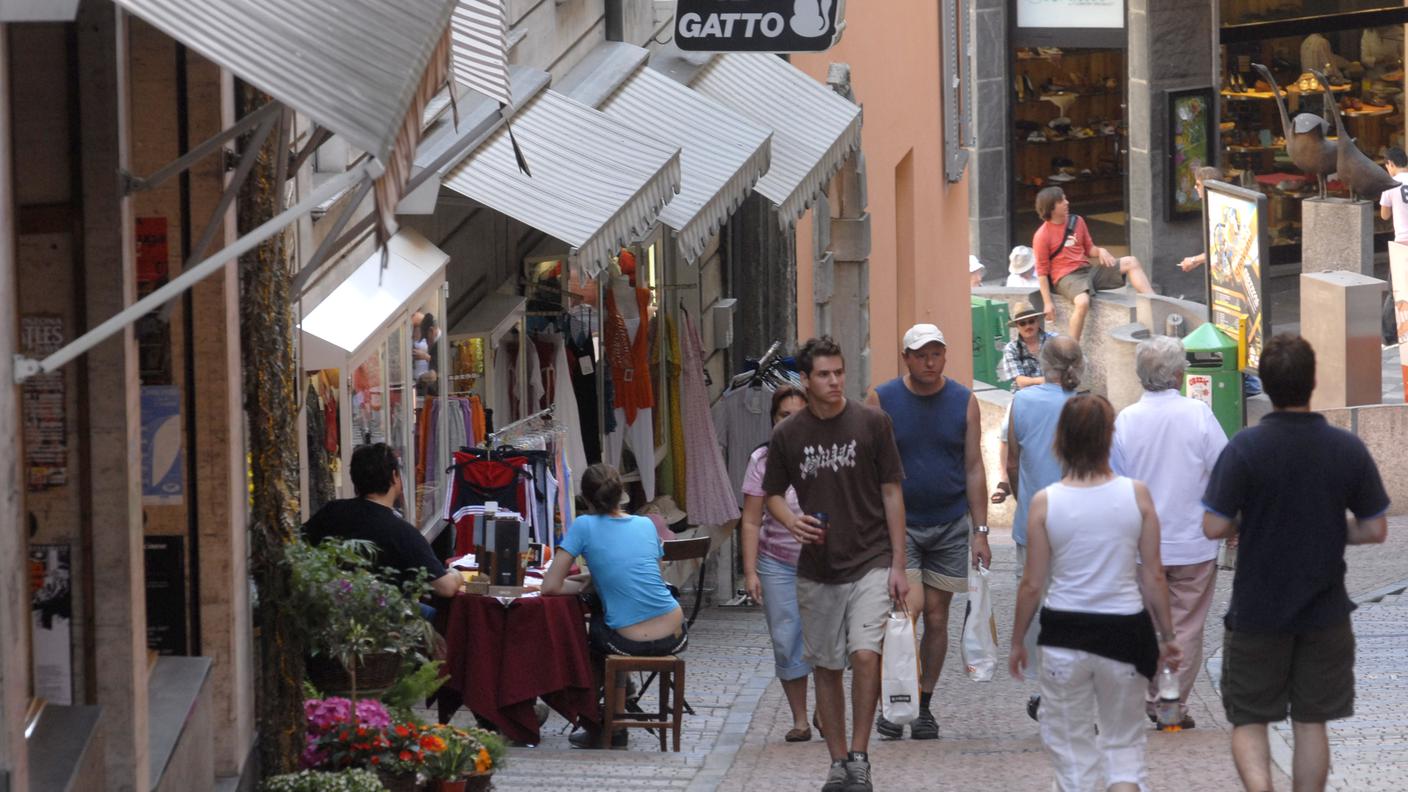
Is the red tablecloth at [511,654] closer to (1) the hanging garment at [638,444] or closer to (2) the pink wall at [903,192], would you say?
(1) the hanging garment at [638,444]

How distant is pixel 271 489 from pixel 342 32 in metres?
2.57

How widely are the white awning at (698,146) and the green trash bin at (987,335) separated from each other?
13239 millimetres

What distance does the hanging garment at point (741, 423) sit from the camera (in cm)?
1398

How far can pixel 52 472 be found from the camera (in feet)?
19.1

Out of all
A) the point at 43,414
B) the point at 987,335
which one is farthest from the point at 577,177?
the point at 987,335

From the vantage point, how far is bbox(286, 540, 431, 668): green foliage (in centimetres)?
746

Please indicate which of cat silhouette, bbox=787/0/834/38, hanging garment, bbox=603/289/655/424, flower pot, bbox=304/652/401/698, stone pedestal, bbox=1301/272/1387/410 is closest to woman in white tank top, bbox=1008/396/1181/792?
flower pot, bbox=304/652/401/698

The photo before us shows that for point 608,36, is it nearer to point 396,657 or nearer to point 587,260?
point 587,260

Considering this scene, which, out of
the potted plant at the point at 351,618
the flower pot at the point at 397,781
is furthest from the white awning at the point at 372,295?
the flower pot at the point at 397,781

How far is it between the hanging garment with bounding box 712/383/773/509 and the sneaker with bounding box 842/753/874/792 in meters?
5.82

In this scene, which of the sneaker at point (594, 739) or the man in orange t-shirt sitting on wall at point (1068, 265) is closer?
the sneaker at point (594, 739)

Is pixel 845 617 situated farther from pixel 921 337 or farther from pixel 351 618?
pixel 351 618

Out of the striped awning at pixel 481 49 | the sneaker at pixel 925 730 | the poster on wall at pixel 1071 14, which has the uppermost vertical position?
the poster on wall at pixel 1071 14

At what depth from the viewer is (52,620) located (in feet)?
19.1
